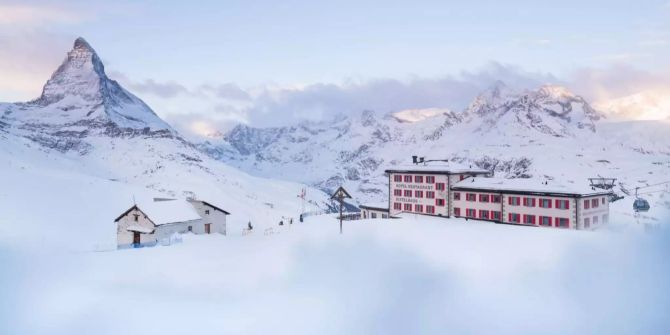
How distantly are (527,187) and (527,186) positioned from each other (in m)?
0.48

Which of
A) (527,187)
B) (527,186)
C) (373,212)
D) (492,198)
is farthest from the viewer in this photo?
(373,212)

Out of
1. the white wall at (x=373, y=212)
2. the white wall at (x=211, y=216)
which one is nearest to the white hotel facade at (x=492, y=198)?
the white wall at (x=373, y=212)

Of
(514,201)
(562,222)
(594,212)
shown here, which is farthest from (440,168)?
(594,212)

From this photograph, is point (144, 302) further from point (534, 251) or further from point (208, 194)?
point (208, 194)

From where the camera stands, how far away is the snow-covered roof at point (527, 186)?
5962 centimetres

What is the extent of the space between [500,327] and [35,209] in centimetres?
7537

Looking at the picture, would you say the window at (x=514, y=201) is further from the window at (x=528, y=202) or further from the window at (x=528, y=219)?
the window at (x=528, y=219)

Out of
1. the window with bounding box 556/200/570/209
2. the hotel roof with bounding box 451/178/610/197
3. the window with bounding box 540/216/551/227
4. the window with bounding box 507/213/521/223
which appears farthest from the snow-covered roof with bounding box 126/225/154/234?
the window with bounding box 556/200/570/209

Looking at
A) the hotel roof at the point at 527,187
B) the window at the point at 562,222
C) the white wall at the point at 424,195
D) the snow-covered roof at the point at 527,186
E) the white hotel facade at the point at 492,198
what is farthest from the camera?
the white wall at the point at 424,195

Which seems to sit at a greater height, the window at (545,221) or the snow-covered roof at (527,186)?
the snow-covered roof at (527,186)

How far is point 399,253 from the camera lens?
49.8 meters

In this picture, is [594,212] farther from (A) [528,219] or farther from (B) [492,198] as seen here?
(B) [492,198]

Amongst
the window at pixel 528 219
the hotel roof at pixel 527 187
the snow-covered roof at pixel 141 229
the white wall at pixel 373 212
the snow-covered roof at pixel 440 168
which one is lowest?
the white wall at pixel 373 212

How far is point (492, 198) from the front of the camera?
6688 cm
